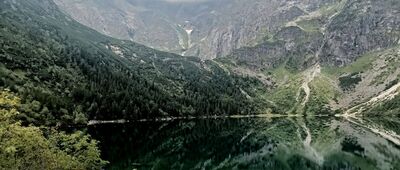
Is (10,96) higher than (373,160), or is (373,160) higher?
(10,96)

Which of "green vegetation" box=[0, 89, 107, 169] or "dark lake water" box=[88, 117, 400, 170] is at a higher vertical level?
"green vegetation" box=[0, 89, 107, 169]

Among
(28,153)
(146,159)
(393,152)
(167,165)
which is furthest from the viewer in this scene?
(393,152)

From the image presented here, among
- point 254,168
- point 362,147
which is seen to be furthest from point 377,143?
point 254,168

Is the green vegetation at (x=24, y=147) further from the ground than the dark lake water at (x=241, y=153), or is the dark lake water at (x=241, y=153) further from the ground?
the green vegetation at (x=24, y=147)

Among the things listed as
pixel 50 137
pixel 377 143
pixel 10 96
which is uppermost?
pixel 10 96

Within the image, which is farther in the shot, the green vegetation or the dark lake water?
the dark lake water

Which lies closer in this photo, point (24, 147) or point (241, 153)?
point (24, 147)

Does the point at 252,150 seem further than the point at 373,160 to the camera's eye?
Yes

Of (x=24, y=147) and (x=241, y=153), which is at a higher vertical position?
(x=24, y=147)

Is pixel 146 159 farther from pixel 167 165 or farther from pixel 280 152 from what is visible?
pixel 280 152

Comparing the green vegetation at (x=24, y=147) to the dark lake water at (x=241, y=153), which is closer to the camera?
the green vegetation at (x=24, y=147)

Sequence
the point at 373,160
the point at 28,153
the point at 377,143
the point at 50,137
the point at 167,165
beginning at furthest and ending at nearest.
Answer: the point at 377,143 → the point at 373,160 → the point at 167,165 → the point at 50,137 → the point at 28,153
